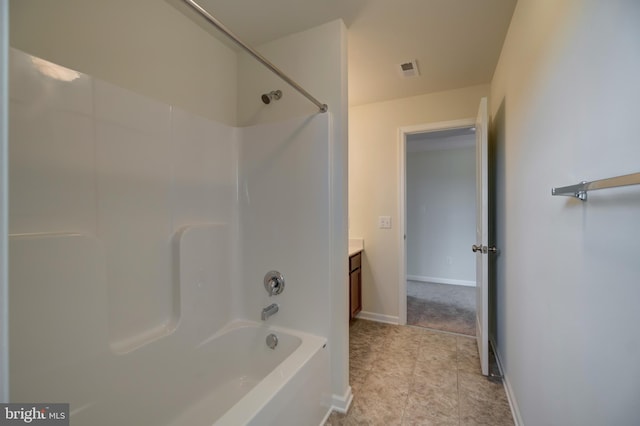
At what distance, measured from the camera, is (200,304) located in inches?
65.5

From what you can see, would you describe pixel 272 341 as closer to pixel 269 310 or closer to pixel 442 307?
pixel 269 310

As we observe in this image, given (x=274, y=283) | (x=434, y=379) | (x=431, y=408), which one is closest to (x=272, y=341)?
(x=274, y=283)

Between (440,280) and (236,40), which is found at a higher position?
(236,40)

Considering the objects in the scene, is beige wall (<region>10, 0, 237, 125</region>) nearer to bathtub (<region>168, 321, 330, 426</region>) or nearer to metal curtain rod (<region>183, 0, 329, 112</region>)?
metal curtain rod (<region>183, 0, 329, 112</region>)

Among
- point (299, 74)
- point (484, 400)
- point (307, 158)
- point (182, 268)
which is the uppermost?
point (299, 74)

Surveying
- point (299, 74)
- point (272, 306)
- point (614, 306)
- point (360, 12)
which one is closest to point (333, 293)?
point (272, 306)

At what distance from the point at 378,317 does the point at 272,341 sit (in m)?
1.58

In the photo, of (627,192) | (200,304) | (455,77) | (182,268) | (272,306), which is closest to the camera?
(627,192)

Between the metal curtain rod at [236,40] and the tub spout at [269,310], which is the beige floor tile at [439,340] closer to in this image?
the tub spout at [269,310]

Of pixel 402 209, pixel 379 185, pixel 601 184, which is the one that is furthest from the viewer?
pixel 379 185

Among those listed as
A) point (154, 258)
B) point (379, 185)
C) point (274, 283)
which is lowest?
point (274, 283)

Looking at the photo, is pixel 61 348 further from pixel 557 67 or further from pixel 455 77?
pixel 455 77

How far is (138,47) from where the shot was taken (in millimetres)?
1451

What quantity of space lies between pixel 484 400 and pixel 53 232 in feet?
8.19
